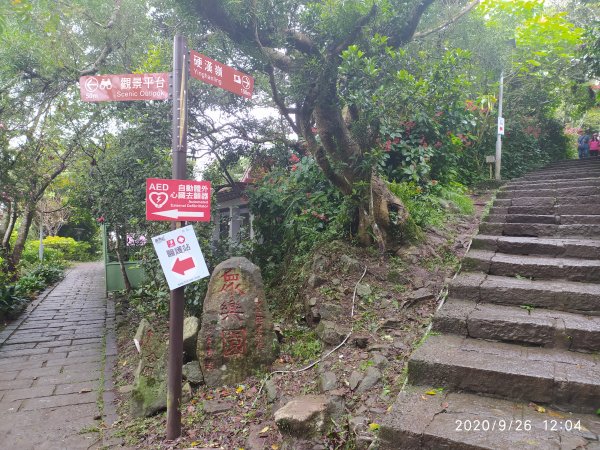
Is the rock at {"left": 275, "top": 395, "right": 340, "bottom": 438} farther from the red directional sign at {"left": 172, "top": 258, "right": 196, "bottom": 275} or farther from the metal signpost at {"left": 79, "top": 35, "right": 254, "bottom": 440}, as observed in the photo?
the red directional sign at {"left": 172, "top": 258, "right": 196, "bottom": 275}

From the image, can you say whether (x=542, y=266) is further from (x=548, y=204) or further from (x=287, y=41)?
(x=287, y=41)

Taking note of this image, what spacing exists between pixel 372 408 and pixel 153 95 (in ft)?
11.1

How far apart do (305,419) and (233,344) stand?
5.39ft

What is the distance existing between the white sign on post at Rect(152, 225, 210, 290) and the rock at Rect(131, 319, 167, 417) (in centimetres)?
150

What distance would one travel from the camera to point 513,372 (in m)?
2.89

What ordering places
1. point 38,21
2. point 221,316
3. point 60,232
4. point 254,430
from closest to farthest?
point 254,430 → point 221,316 → point 38,21 → point 60,232

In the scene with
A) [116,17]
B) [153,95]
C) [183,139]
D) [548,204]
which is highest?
[116,17]

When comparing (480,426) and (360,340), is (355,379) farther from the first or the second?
(480,426)

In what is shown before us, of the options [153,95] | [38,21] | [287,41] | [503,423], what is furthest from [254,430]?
[38,21]

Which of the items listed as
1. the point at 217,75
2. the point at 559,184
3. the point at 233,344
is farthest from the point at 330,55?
the point at 559,184

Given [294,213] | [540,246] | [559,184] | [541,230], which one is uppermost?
[559,184]

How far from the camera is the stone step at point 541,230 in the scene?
5156mm

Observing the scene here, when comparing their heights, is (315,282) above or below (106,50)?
below

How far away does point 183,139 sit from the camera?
3.77 metres
